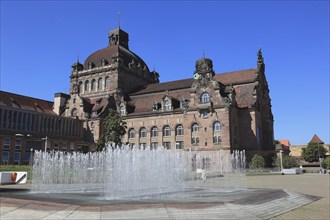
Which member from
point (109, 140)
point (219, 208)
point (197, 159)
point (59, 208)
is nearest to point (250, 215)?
point (219, 208)

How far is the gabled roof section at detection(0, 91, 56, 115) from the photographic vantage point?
213 feet

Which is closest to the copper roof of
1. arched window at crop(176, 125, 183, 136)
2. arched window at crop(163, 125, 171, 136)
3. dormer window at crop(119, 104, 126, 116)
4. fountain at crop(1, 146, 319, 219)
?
dormer window at crop(119, 104, 126, 116)

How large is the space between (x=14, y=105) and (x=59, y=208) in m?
58.4

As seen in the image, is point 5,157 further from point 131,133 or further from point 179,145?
point 179,145

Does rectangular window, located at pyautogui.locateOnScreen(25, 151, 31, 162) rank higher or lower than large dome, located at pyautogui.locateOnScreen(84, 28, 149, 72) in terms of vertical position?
lower

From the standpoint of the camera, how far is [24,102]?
70.5 m

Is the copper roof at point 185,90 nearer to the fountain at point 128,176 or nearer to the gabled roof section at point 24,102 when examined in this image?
the gabled roof section at point 24,102

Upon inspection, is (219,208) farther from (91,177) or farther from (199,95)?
(199,95)

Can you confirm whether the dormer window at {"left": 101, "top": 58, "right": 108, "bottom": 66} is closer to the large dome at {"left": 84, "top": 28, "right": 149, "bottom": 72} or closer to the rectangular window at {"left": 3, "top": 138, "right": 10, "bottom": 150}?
Answer: the large dome at {"left": 84, "top": 28, "right": 149, "bottom": 72}

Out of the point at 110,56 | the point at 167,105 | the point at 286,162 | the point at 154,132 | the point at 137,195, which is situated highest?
the point at 110,56

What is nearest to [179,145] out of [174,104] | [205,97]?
[174,104]

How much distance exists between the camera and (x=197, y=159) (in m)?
59.6

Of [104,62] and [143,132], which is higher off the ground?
[104,62]

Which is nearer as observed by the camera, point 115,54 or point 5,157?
point 5,157
